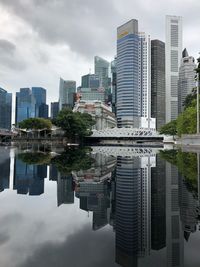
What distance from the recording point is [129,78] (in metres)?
163

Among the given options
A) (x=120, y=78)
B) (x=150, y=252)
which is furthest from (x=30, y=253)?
(x=120, y=78)

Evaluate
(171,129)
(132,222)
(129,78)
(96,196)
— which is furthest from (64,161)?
(129,78)

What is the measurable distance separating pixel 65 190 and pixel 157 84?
188101 millimetres

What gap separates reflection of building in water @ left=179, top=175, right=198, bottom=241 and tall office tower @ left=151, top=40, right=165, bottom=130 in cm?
18408

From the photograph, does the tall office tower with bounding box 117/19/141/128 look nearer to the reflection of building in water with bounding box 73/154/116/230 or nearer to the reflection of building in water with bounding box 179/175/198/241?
the reflection of building in water with bounding box 73/154/116/230

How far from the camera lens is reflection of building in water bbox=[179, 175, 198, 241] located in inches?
252

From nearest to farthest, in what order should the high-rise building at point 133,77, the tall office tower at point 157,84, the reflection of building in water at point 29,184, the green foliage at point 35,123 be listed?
the reflection of building in water at point 29,184 → the green foliage at point 35,123 → the high-rise building at point 133,77 → the tall office tower at point 157,84

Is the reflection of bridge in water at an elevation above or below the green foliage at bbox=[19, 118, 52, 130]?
below

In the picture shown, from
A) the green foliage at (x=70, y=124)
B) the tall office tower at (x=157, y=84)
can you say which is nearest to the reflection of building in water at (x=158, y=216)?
the green foliage at (x=70, y=124)

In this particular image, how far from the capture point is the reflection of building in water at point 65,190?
9.73m

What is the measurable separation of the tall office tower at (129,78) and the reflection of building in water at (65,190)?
151 m

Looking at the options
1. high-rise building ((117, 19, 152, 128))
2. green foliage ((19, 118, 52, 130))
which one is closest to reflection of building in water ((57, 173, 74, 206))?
green foliage ((19, 118, 52, 130))

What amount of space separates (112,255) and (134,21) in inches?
6925

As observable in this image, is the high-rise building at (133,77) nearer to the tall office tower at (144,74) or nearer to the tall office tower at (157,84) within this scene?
the tall office tower at (144,74)
